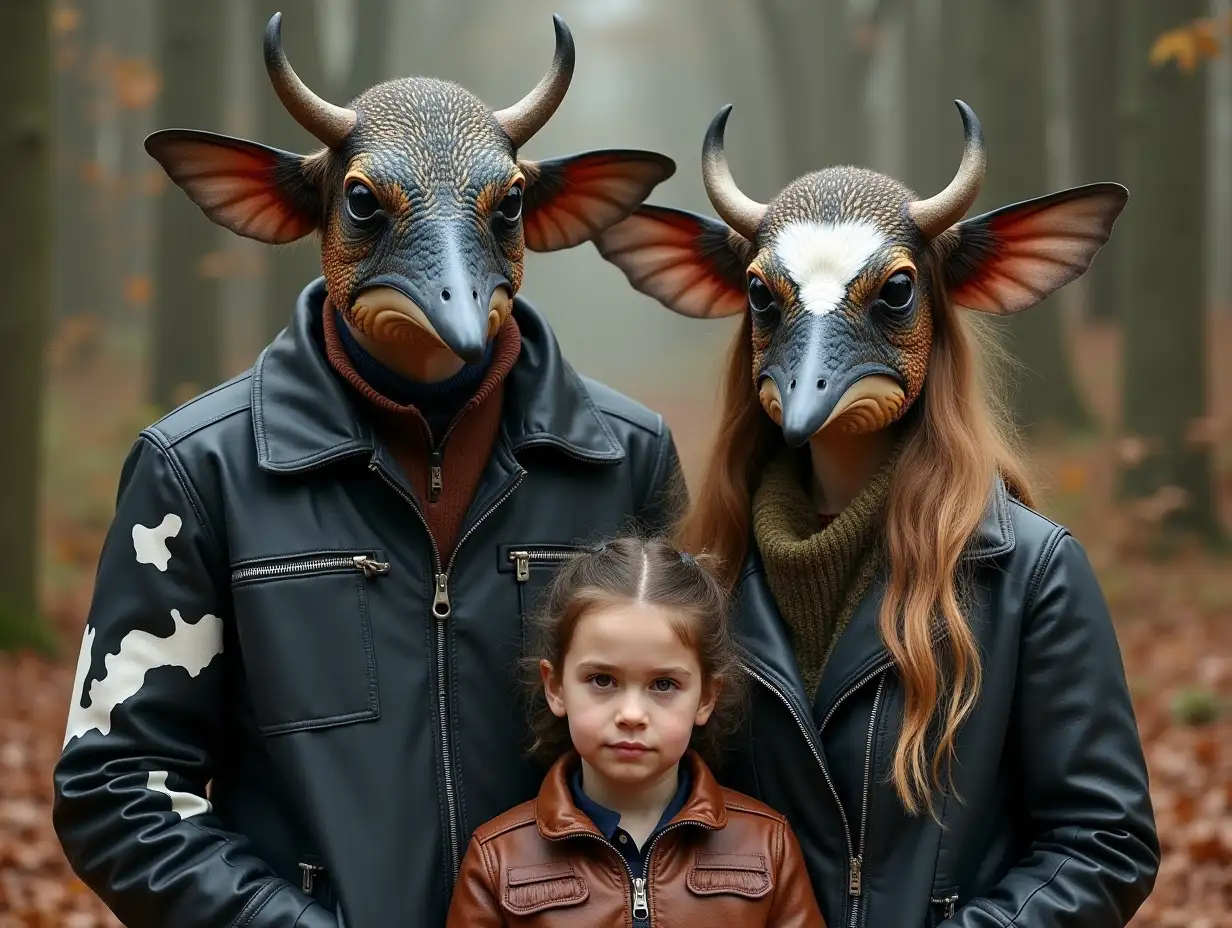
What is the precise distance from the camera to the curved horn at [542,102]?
3682 mm

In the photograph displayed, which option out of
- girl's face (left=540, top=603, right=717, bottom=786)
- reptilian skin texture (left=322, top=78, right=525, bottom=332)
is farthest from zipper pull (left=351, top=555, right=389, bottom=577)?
reptilian skin texture (left=322, top=78, right=525, bottom=332)

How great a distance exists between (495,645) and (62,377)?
2063 cm

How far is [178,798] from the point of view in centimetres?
345

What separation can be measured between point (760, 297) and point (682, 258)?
46cm

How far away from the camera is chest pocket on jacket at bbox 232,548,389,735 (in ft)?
11.3

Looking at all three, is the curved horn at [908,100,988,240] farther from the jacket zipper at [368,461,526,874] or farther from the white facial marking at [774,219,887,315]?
the jacket zipper at [368,461,526,874]

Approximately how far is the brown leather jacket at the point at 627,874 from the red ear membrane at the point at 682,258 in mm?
1268

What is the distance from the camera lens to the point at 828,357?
11.2ft

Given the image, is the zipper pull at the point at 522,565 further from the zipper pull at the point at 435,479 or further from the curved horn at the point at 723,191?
the curved horn at the point at 723,191

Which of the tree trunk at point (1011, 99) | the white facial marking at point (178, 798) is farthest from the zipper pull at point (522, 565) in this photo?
the tree trunk at point (1011, 99)

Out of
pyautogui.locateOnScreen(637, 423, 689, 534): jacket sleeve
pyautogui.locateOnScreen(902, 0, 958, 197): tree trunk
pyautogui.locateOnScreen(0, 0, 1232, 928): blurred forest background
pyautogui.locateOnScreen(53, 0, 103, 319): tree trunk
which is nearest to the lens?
pyautogui.locateOnScreen(637, 423, 689, 534): jacket sleeve

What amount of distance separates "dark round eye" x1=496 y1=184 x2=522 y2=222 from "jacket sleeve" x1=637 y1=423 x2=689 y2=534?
0.78 m

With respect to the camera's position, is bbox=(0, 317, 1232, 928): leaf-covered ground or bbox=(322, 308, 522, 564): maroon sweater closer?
bbox=(322, 308, 522, 564): maroon sweater

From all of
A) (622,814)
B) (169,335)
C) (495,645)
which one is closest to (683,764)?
Answer: (622,814)
